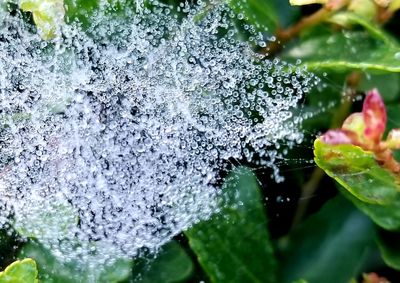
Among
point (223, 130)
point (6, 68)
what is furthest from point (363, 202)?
point (6, 68)

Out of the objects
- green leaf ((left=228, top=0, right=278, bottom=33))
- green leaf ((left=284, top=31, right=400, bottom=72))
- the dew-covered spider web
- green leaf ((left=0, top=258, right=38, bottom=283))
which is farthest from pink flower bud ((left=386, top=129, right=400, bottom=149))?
green leaf ((left=0, top=258, right=38, bottom=283))

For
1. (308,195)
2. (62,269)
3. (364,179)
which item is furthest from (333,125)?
(62,269)

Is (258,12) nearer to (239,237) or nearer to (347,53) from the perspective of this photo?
(347,53)

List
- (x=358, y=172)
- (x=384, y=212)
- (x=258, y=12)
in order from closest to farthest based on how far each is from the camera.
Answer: (x=358, y=172) → (x=384, y=212) → (x=258, y=12)

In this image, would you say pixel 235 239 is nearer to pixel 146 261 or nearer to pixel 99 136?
pixel 146 261

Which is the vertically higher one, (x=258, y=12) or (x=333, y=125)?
(x=258, y=12)

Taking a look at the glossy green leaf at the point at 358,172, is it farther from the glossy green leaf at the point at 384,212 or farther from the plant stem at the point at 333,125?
the plant stem at the point at 333,125

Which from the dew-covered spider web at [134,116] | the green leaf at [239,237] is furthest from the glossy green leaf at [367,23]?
the green leaf at [239,237]
